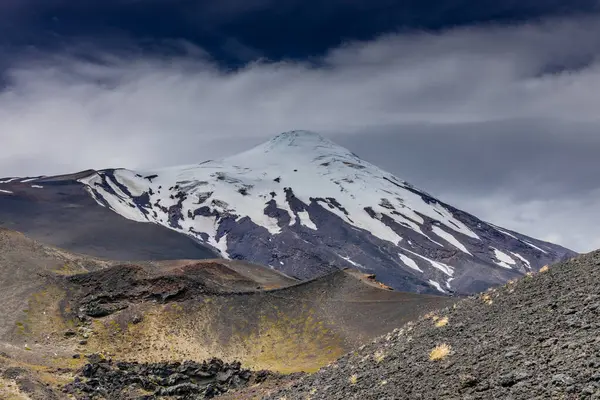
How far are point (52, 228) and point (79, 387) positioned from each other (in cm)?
13196

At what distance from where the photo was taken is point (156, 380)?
40.8 meters

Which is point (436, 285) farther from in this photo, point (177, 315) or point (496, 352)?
point (496, 352)

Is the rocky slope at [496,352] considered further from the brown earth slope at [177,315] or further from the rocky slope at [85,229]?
the rocky slope at [85,229]

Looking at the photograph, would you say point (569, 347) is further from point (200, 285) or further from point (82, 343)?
point (200, 285)

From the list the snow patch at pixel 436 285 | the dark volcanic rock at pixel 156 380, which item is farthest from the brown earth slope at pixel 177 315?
the snow patch at pixel 436 285

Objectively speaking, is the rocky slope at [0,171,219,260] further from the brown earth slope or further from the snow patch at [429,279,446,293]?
the brown earth slope

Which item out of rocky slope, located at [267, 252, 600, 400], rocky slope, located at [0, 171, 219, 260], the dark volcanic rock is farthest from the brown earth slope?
rocky slope, located at [0, 171, 219, 260]

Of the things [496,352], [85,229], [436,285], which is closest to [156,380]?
[496,352]

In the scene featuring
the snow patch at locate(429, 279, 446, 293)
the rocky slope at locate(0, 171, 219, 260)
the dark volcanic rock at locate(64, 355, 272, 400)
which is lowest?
the dark volcanic rock at locate(64, 355, 272, 400)

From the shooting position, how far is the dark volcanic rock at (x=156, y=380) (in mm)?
36875

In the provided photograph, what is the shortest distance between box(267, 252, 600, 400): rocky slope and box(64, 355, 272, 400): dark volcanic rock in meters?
17.4

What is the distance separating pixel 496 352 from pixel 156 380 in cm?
3140

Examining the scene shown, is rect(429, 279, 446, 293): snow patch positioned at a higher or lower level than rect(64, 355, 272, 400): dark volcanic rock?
higher

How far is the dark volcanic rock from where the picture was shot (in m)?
36.9
